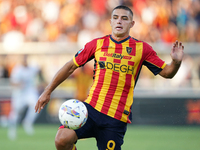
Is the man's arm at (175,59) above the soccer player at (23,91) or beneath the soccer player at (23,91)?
above

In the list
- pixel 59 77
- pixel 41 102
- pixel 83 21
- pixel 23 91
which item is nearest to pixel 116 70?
pixel 59 77

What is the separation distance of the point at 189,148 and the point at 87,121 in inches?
193

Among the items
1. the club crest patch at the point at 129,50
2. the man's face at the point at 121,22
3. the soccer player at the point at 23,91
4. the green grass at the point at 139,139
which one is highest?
the man's face at the point at 121,22

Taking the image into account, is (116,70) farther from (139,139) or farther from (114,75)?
(139,139)

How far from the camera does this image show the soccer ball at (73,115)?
4551 mm

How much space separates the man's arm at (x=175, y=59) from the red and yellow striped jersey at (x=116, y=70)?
0.09m

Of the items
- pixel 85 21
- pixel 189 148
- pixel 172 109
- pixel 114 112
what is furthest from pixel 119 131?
pixel 85 21

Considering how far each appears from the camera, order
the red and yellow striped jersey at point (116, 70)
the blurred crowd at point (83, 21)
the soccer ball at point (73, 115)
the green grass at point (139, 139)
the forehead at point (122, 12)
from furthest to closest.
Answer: the blurred crowd at point (83, 21) < the green grass at point (139, 139) < the forehead at point (122, 12) < the red and yellow striped jersey at point (116, 70) < the soccer ball at point (73, 115)

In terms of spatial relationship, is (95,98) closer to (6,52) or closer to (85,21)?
(6,52)

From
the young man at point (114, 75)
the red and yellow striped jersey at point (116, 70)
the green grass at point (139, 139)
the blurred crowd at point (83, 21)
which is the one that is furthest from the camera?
the blurred crowd at point (83, 21)

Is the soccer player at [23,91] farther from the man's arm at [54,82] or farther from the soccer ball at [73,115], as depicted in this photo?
the soccer ball at [73,115]

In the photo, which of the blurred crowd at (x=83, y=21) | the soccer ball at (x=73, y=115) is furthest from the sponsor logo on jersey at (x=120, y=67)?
the blurred crowd at (x=83, y=21)

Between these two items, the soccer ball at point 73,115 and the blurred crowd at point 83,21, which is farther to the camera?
the blurred crowd at point 83,21

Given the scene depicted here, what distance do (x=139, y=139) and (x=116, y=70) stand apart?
19.9ft
